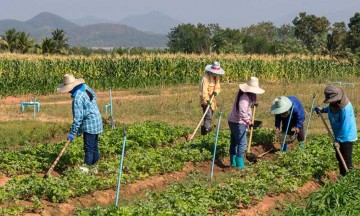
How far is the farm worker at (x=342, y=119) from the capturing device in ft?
25.6

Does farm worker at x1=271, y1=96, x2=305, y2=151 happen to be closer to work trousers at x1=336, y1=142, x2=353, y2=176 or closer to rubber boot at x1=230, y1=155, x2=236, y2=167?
rubber boot at x1=230, y1=155, x2=236, y2=167

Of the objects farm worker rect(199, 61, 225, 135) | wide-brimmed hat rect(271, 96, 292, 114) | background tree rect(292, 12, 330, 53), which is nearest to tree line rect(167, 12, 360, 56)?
background tree rect(292, 12, 330, 53)

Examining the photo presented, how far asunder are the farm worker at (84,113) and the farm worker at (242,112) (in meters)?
2.41

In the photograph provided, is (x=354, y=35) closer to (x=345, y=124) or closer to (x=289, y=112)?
(x=289, y=112)

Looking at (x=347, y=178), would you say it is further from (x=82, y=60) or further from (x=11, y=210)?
(x=82, y=60)

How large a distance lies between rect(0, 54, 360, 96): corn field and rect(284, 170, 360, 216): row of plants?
19001 millimetres

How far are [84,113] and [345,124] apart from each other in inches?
162

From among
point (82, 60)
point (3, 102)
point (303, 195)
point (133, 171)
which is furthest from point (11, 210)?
point (82, 60)

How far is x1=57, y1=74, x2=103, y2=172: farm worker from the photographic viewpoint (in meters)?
8.39

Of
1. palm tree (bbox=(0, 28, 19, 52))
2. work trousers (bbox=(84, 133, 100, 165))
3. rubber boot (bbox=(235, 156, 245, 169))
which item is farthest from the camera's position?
palm tree (bbox=(0, 28, 19, 52))

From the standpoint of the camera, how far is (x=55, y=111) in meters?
18.1

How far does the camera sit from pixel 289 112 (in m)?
10.2

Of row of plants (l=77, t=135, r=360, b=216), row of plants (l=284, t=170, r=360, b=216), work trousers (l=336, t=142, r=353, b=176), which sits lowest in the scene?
row of plants (l=77, t=135, r=360, b=216)

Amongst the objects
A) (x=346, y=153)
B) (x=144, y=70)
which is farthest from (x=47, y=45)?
(x=346, y=153)
